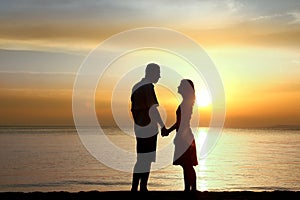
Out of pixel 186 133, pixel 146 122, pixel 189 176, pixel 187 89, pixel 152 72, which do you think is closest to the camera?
pixel 152 72

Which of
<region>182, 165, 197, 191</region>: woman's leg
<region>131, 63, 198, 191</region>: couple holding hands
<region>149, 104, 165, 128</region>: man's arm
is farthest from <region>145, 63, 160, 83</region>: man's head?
<region>182, 165, 197, 191</region>: woman's leg

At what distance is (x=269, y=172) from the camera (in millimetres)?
57406

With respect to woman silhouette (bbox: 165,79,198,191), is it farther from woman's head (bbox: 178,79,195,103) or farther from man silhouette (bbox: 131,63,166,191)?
man silhouette (bbox: 131,63,166,191)

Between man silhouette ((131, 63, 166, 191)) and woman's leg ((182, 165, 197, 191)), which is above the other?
man silhouette ((131, 63, 166, 191))

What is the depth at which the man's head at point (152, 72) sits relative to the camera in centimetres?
938

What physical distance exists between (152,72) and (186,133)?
1.42 m

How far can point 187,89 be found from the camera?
9672 mm

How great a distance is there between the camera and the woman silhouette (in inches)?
382
